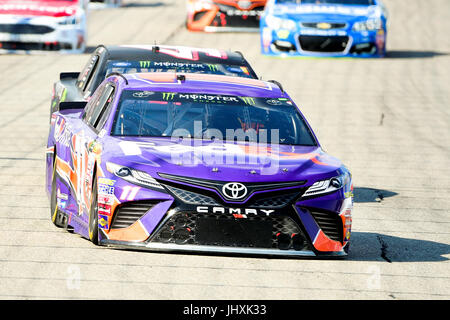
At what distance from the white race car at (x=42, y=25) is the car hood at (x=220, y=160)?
573 inches

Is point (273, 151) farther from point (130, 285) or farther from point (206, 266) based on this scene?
point (130, 285)

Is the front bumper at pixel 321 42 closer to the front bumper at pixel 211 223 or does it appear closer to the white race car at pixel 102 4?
the white race car at pixel 102 4

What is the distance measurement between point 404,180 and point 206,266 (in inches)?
234

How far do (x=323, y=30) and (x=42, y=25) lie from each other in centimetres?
578

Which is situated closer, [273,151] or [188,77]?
[273,151]

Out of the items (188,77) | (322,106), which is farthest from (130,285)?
(322,106)

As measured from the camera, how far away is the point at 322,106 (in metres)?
19.1

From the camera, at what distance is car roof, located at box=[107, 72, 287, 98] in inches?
372

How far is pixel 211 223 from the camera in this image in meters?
7.97

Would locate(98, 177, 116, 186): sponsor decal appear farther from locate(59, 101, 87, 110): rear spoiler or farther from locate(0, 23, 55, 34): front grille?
locate(0, 23, 55, 34): front grille

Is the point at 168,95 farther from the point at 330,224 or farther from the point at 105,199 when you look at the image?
the point at 330,224

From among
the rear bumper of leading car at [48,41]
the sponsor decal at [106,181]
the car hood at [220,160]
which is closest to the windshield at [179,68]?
the car hood at [220,160]

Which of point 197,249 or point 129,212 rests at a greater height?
point 129,212

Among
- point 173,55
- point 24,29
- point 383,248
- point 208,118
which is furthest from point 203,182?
point 24,29
